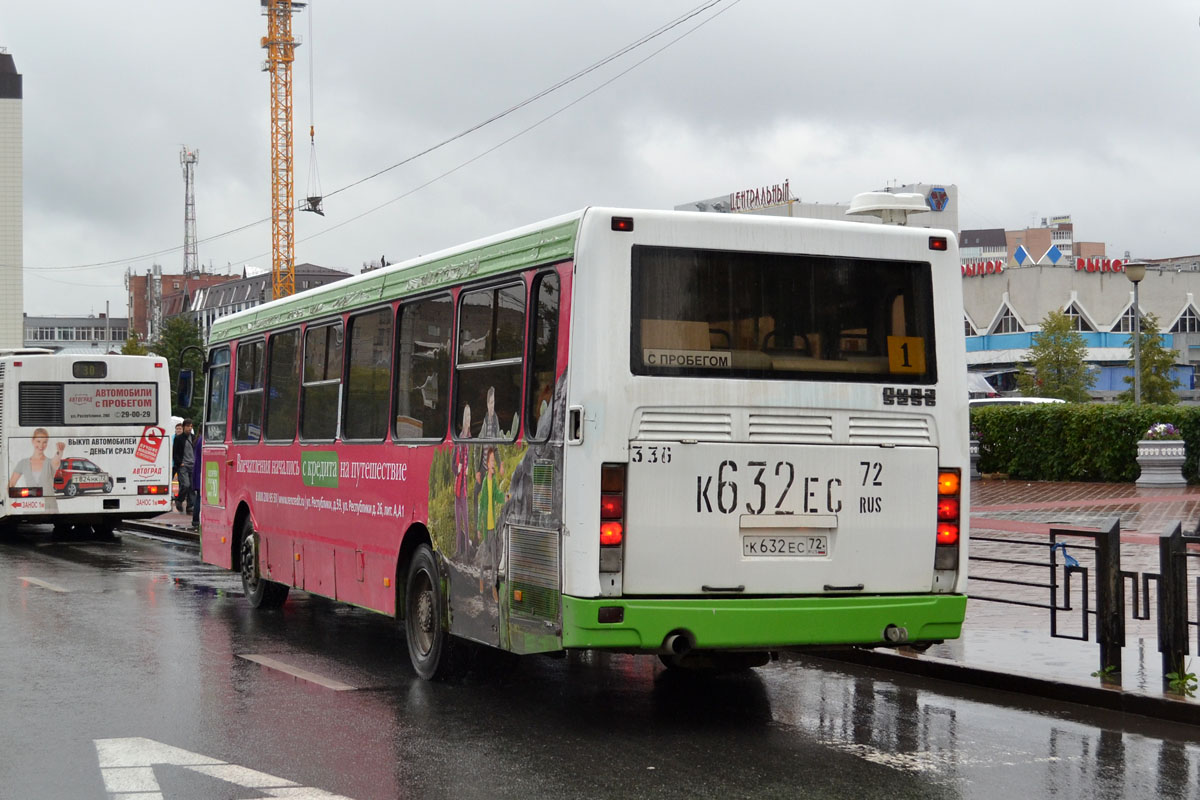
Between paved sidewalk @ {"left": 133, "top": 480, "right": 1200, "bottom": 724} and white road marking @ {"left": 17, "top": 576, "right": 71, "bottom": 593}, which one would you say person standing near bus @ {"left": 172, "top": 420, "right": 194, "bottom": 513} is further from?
paved sidewalk @ {"left": 133, "top": 480, "right": 1200, "bottom": 724}

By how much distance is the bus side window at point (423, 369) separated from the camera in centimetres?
966

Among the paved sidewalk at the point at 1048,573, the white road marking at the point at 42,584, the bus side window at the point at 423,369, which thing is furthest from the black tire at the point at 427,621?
the white road marking at the point at 42,584

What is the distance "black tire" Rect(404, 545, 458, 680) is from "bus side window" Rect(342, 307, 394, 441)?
1.12 metres

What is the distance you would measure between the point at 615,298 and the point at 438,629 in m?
3.04

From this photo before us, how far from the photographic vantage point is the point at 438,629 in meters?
9.80

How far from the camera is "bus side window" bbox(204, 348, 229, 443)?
14.9 m

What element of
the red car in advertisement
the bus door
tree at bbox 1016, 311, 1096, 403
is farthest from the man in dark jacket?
tree at bbox 1016, 311, 1096, 403

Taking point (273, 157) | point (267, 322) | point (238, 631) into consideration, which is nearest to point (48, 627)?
point (238, 631)

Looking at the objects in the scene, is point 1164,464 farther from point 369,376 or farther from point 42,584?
point 369,376

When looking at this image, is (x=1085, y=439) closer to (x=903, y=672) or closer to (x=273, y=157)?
(x=903, y=672)

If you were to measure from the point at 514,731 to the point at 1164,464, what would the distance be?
25.0m

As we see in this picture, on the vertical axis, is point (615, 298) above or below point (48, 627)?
above

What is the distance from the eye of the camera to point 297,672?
1053 centimetres

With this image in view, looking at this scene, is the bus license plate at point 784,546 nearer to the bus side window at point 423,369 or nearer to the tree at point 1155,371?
the bus side window at point 423,369
